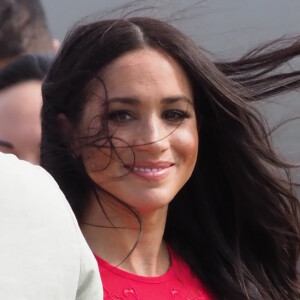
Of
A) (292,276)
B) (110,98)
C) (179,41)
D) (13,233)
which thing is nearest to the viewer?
(13,233)

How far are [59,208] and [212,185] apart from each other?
1.38m

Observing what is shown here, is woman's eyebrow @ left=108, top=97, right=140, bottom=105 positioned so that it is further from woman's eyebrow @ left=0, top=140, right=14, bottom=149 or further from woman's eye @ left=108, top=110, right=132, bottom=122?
woman's eyebrow @ left=0, top=140, right=14, bottom=149

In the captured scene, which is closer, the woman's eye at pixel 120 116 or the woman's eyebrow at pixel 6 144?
the woman's eye at pixel 120 116

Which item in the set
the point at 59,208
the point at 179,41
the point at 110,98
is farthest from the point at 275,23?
the point at 59,208

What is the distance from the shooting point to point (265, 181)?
2342 millimetres

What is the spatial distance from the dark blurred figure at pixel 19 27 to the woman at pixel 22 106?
483 mm

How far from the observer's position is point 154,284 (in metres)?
2.02

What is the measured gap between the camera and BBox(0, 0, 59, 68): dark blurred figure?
1599mm

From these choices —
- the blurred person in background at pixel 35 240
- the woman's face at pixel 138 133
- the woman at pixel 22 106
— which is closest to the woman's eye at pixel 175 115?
the woman's face at pixel 138 133

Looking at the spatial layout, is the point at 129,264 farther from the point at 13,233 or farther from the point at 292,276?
the point at 13,233

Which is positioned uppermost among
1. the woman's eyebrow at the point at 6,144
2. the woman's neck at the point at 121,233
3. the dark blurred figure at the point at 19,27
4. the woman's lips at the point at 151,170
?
the dark blurred figure at the point at 19,27

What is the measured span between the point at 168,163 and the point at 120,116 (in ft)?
0.50

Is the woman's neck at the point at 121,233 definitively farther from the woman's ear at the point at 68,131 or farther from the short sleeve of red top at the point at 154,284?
the woman's ear at the point at 68,131

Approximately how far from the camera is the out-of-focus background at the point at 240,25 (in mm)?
2340
